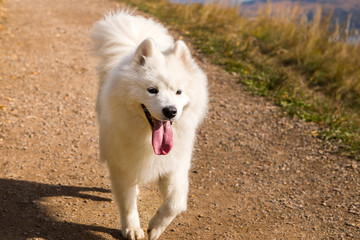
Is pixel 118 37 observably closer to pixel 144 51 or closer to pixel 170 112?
pixel 144 51

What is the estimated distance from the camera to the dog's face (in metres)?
2.69

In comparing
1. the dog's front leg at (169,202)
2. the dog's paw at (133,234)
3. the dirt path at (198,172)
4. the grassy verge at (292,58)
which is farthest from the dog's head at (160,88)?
the grassy verge at (292,58)

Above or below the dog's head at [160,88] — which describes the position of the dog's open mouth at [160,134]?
below

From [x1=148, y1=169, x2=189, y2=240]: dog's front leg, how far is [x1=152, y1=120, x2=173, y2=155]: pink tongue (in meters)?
0.34

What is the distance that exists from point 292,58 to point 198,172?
15.7 feet

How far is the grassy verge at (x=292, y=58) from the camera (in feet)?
20.4

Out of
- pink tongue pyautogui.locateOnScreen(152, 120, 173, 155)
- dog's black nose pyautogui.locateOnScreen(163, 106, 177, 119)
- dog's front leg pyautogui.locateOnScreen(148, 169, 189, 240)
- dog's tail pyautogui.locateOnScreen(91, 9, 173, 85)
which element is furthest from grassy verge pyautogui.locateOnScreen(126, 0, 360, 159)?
dog's black nose pyautogui.locateOnScreen(163, 106, 177, 119)

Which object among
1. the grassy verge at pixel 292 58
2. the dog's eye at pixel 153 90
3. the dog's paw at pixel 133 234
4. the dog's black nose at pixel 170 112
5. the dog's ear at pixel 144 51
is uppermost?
the dog's ear at pixel 144 51

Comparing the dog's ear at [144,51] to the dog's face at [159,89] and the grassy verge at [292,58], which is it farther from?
the grassy verge at [292,58]

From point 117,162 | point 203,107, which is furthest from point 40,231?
point 203,107

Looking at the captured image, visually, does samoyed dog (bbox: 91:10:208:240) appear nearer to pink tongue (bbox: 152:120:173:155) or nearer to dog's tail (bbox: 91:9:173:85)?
pink tongue (bbox: 152:120:173:155)

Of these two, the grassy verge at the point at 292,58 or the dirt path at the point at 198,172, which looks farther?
the grassy verge at the point at 292,58

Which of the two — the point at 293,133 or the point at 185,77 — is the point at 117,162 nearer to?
the point at 185,77

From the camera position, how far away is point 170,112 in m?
2.63
